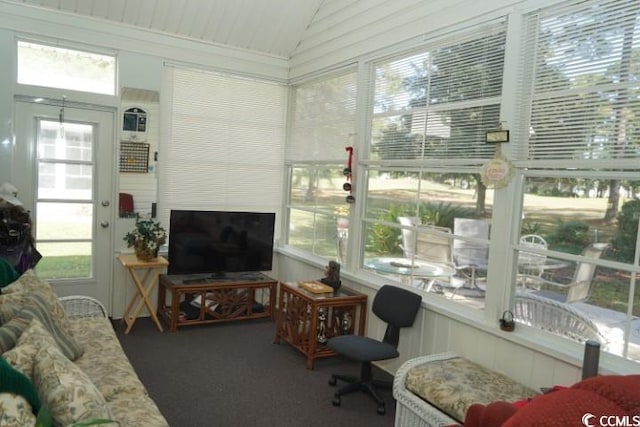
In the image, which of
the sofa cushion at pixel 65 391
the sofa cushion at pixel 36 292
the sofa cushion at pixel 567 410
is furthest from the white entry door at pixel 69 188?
the sofa cushion at pixel 567 410

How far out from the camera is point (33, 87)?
13.1ft

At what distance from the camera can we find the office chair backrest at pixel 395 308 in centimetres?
321

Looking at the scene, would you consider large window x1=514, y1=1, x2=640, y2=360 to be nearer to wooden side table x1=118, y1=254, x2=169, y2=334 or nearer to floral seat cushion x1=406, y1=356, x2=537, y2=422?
floral seat cushion x1=406, y1=356, x2=537, y2=422

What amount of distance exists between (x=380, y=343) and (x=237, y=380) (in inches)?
42.9

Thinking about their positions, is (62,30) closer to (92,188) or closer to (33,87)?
(33,87)

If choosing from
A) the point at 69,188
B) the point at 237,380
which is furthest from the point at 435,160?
the point at 69,188

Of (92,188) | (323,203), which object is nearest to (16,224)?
(92,188)

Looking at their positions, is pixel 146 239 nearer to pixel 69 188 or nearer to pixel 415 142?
pixel 69 188

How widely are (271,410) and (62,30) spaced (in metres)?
3.68

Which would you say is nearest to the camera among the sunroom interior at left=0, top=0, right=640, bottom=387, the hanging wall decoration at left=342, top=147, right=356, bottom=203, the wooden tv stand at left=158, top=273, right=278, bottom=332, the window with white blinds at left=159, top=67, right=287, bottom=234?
the sunroom interior at left=0, top=0, right=640, bottom=387

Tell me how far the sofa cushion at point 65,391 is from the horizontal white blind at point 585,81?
251 cm

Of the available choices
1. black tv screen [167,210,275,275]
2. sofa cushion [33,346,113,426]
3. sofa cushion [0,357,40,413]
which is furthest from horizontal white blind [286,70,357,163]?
sofa cushion [0,357,40,413]

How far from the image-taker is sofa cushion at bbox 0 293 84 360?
197cm

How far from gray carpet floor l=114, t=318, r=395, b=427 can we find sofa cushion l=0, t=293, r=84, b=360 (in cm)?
73
